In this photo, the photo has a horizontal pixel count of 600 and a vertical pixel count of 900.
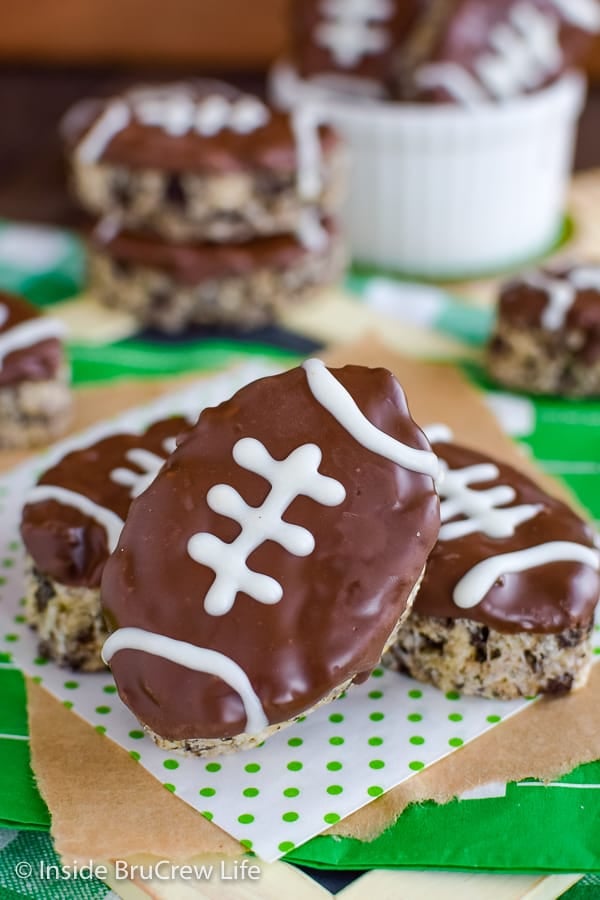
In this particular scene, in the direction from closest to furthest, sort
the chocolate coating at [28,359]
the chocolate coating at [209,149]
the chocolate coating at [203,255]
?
the chocolate coating at [28,359] → the chocolate coating at [209,149] → the chocolate coating at [203,255]

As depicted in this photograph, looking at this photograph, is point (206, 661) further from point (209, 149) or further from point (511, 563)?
point (209, 149)

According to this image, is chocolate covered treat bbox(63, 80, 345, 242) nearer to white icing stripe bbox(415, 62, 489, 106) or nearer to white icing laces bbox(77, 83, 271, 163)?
white icing laces bbox(77, 83, 271, 163)

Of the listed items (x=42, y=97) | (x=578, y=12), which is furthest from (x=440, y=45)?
(x=42, y=97)

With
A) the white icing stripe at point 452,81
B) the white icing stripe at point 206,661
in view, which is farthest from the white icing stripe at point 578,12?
the white icing stripe at point 206,661

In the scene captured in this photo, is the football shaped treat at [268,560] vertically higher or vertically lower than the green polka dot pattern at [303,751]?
higher

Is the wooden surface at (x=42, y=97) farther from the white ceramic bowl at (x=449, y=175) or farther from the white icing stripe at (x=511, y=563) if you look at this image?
the white icing stripe at (x=511, y=563)

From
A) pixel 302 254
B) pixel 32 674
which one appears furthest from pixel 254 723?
pixel 302 254

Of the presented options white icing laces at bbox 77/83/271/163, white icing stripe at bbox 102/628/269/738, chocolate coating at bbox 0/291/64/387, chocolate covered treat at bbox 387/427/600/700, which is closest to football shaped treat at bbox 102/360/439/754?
white icing stripe at bbox 102/628/269/738
